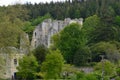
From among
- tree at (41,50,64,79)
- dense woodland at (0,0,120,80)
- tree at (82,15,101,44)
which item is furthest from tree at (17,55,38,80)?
tree at (82,15,101,44)

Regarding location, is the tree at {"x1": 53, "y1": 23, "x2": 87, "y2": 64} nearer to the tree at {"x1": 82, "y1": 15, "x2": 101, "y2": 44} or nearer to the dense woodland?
the dense woodland

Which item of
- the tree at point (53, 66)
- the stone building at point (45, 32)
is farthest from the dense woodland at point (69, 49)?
the stone building at point (45, 32)

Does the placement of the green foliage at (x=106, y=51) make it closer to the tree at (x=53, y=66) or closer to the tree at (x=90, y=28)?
the tree at (x=90, y=28)

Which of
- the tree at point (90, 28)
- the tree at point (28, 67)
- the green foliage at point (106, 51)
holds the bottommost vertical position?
the tree at point (28, 67)

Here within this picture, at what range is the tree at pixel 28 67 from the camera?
40.6 meters

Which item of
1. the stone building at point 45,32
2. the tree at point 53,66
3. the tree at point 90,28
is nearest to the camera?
the tree at point 53,66

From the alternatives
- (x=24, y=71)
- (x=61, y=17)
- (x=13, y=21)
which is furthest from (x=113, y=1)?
(x=13, y=21)

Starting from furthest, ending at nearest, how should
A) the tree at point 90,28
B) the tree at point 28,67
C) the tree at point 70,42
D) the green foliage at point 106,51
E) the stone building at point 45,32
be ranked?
the stone building at point 45,32 < the tree at point 90,28 < the tree at point 70,42 < the green foliage at point 106,51 < the tree at point 28,67

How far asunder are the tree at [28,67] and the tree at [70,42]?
9333 millimetres

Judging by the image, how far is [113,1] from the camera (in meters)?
89.0

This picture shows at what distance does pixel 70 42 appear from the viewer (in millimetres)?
51000

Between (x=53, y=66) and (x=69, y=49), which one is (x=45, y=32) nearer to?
(x=69, y=49)

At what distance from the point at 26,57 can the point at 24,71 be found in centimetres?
162

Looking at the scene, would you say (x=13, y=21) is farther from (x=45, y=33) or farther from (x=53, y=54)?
(x=45, y=33)
